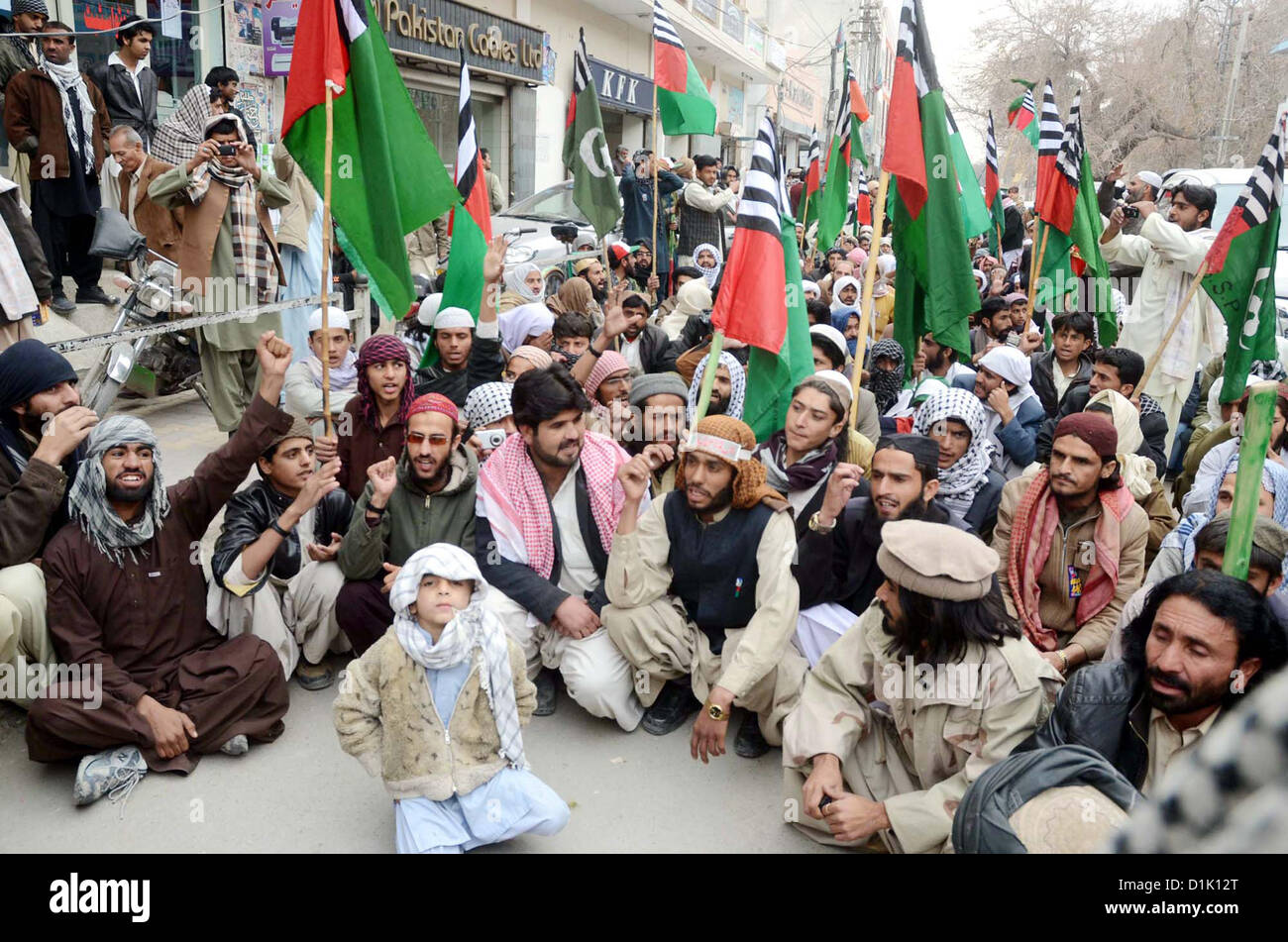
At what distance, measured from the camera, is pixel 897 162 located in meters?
4.06

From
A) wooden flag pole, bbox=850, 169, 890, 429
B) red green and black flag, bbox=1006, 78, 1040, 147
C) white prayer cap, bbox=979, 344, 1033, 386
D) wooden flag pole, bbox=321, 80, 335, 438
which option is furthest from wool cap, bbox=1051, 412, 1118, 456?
red green and black flag, bbox=1006, 78, 1040, 147

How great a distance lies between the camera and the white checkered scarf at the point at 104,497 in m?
3.14

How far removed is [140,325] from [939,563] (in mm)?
4810

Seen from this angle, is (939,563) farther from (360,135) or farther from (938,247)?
(360,135)

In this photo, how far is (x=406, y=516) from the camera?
3.83 meters

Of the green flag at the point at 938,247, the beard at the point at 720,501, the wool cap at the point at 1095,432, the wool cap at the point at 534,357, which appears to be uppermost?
the green flag at the point at 938,247

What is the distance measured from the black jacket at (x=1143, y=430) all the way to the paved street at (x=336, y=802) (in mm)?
2512

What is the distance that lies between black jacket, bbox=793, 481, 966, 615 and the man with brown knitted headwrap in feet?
0.46

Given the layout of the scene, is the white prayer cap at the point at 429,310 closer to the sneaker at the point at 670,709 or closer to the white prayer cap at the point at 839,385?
the white prayer cap at the point at 839,385

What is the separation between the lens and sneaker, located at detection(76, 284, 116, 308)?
23.2ft

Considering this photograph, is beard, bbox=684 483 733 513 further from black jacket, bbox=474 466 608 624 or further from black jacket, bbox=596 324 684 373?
black jacket, bbox=596 324 684 373

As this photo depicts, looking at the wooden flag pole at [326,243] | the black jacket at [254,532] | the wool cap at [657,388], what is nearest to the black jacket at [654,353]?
the wool cap at [657,388]

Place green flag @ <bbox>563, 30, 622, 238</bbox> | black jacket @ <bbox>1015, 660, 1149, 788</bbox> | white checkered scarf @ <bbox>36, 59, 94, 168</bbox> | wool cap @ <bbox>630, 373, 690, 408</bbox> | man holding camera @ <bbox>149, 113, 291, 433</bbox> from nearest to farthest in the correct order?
1. black jacket @ <bbox>1015, 660, 1149, 788</bbox>
2. wool cap @ <bbox>630, 373, 690, 408</bbox>
3. man holding camera @ <bbox>149, 113, 291, 433</bbox>
4. white checkered scarf @ <bbox>36, 59, 94, 168</bbox>
5. green flag @ <bbox>563, 30, 622, 238</bbox>

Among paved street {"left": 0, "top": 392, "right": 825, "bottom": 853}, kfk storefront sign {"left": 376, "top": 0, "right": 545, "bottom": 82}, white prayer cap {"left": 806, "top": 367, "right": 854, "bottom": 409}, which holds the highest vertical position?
kfk storefront sign {"left": 376, "top": 0, "right": 545, "bottom": 82}
